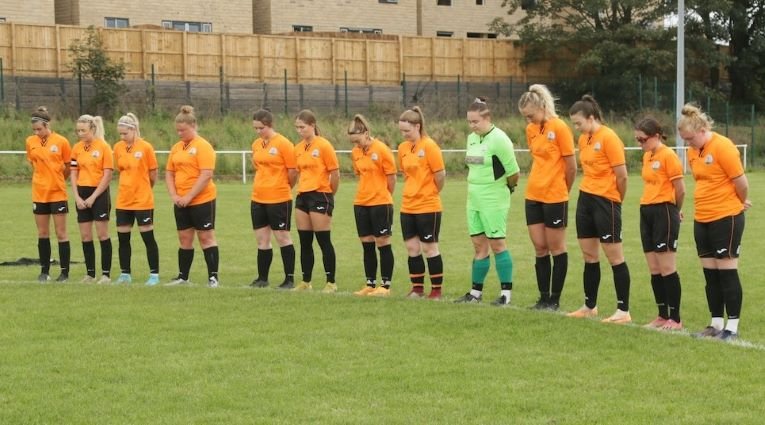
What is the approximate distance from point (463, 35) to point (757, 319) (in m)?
48.3

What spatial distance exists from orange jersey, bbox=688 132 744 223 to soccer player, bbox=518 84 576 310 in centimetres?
148

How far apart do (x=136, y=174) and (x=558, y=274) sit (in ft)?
16.4

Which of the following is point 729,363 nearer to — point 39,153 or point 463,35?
point 39,153

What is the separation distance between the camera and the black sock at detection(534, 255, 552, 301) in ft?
35.7

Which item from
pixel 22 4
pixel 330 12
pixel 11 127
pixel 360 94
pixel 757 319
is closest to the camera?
pixel 757 319

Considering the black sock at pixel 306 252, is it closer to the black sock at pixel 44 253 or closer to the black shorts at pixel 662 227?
the black sock at pixel 44 253

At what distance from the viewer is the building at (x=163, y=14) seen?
45938 mm

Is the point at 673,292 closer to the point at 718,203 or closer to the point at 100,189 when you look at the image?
the point at 718,203

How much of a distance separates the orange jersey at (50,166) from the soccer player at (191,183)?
1538 millimetres

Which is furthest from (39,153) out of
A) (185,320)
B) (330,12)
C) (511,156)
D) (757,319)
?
(330,12)

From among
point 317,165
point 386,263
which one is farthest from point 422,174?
point 317,165

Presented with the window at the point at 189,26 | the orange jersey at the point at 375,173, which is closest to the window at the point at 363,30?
the window at the point at 189,26

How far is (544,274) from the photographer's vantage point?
1093cm

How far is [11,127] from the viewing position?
1405 inches
